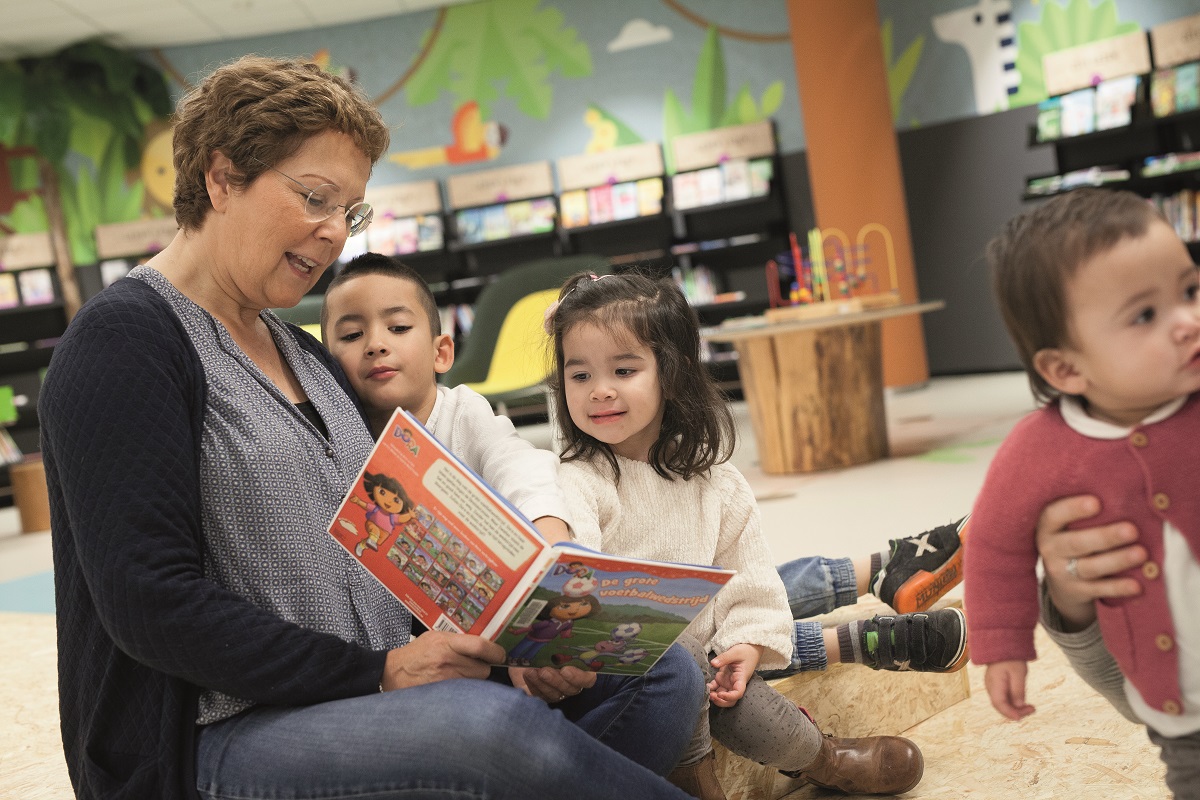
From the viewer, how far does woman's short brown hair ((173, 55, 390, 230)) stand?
1.34 meters

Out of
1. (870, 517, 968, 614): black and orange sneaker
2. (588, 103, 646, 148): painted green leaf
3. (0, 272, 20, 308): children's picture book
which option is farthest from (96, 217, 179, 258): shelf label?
(870, 517, 968, 614): black and orange sneaker

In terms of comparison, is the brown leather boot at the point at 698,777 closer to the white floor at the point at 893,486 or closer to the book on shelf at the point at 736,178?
the white floor at the point at 893,486

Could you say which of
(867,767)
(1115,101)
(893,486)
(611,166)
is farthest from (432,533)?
(611,166)

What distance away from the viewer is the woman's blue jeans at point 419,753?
1137 mm

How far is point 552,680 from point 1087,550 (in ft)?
2.16

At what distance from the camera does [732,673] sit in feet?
5.49

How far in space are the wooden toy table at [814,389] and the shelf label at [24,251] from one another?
652 centimetres

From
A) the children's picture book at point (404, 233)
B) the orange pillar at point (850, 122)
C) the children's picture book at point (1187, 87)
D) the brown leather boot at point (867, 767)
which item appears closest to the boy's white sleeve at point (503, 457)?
the brown leather boot at point (867, 767)

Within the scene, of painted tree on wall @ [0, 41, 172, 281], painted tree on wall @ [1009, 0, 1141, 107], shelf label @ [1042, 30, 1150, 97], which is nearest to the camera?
shelf label @ [1042, 30, 1150, 97]

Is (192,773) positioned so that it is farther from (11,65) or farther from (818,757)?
(11,65)

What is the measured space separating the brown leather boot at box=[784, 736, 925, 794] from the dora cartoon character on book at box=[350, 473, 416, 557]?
2.88 feet

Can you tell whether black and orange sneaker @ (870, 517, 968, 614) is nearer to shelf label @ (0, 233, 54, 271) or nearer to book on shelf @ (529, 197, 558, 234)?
book on shelf @ (529, 197, 558, 234)

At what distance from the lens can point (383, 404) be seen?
1803 millimetres

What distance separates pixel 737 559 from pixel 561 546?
70 centimetres
